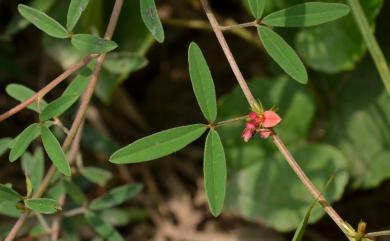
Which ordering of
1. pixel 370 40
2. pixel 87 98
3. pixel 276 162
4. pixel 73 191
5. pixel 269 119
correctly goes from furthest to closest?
pixel 276 162 < pixel 73 191 < pixel 370 40 < pixel 87 98 < pixel 269 119

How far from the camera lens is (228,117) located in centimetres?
180

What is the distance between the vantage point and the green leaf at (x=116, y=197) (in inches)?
59.7

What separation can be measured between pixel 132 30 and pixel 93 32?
117mm

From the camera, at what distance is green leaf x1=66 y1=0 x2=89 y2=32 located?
1239 mm

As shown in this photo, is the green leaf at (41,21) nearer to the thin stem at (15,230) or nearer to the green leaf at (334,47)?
the thin stem at (15,230)

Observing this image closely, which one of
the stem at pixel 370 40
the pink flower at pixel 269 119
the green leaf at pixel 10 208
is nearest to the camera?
the pink flower at pixel 269 119

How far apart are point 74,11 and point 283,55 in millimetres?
367

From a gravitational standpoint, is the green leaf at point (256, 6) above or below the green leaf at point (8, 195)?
above

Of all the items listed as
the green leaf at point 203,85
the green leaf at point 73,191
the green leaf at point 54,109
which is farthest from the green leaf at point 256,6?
the green leaf at point 73,191

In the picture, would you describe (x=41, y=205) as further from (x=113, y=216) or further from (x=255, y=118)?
(x=113, y=216)

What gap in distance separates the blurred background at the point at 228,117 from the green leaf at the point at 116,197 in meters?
0.07

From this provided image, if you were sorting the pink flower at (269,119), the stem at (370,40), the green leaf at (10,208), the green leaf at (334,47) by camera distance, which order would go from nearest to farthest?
the pink flower at (269,119)
the green leaf at (10,208)
the stem at (370,40)
the green leaf at (334,47)

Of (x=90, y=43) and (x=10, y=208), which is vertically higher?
(x=90, y=43)

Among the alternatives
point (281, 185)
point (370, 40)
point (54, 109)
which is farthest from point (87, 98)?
point (281, 185)
